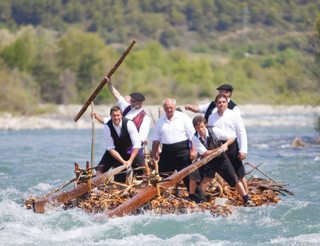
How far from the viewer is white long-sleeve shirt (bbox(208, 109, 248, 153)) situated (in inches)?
588

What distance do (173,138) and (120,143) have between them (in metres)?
1.12

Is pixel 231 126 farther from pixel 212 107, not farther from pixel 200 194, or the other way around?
pixel 200 194

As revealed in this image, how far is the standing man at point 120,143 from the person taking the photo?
15.6m

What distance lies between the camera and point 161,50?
102375mm

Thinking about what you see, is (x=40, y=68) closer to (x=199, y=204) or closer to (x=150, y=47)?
(x=150, y=47)

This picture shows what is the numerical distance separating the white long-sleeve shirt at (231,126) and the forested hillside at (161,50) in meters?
22.2

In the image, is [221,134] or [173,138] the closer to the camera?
[221,134]

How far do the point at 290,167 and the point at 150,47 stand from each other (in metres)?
73.4

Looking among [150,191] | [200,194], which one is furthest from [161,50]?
[150,191]

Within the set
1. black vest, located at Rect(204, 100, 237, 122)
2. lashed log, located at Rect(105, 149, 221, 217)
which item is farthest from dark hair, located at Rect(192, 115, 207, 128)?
black vest, located at Rect(204, 100, 237, 122)

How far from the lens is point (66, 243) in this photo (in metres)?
12.7

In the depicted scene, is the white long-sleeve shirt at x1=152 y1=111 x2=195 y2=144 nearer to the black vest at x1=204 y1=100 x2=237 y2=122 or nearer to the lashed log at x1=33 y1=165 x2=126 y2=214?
the black vest at x1=204 y1=100 x2=237 y2=122

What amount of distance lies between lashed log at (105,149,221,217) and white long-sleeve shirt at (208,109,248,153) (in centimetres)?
53

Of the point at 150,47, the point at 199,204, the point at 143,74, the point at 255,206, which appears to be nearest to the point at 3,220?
the point at 199,204
